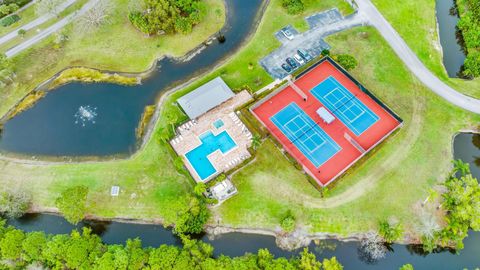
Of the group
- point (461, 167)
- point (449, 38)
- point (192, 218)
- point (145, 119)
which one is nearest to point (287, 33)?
point (145, 119)

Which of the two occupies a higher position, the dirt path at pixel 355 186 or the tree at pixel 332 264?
the dirt path at pixel 355 186

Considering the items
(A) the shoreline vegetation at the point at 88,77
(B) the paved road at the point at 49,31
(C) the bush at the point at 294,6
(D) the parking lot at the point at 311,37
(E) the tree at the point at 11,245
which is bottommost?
(E) the tree at the point at 11,245

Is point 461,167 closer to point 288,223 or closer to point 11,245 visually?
point 288,223

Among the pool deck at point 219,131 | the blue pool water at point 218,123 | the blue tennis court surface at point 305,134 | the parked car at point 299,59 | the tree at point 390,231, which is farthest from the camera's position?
the parked car at point 299,59

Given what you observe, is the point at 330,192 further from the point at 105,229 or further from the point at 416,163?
the point at 105,229

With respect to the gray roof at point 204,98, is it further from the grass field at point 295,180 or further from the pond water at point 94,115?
the pond water at point 94,115

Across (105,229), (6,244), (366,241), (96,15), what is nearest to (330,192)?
(366,241)

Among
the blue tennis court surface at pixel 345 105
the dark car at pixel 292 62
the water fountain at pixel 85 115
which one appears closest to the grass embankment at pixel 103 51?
the water fountain at pixel 85 115
